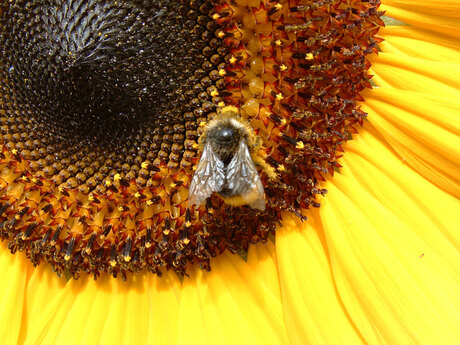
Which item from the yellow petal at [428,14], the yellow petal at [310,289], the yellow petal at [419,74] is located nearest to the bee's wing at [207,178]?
the yellow petal at [310,289]

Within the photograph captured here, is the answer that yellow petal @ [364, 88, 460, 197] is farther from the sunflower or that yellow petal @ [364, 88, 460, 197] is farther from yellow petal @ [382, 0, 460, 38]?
yellow petal @ [382, 0, 460, 38]

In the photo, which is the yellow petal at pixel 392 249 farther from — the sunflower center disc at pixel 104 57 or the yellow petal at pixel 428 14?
the sunflower center disc at pixel 104 57

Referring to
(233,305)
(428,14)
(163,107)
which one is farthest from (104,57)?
(428,14)

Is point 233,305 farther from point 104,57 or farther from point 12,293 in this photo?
point 104,57

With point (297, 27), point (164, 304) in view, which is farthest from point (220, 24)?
point (164, 304)

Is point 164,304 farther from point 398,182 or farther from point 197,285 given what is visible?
point 398,182

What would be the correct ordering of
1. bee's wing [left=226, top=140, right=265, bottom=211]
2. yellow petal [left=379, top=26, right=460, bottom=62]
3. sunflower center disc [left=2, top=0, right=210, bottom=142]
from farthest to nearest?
yellow petal [left=379, top=26, right=460, bottom=62] < sunflower center disc [left=2, top=0, right=210, bottom=142] < bee's wing [left=226, top=140, right=265, bottom=211]

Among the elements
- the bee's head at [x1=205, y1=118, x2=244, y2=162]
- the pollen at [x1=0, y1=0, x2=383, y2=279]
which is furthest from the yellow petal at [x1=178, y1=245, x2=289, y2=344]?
the bee's head at [x1=205, y1=118, x2=244, y2=162]
